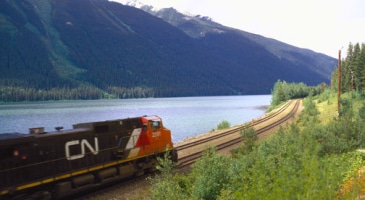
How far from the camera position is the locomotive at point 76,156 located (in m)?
14.3

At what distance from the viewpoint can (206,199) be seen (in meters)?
13.4

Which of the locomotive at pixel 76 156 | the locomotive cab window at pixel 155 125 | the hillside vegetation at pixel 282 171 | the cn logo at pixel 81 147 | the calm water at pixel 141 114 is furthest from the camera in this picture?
the calm water at pixel 141 114

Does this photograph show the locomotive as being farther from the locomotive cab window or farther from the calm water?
the calm water

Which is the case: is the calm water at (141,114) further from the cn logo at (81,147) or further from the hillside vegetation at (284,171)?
the cn logo at (81,147)

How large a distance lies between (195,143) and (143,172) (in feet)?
43.7

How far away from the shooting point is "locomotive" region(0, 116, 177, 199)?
1428cm

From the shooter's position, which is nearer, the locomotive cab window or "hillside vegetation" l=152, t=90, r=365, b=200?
"hillside vegetation" l=152, t=90, r=365, b=200

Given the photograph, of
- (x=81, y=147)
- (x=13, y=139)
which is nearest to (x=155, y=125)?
(x=81, y=147)

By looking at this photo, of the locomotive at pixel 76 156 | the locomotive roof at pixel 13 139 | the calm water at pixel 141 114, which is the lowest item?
the calm water at pixel 141 114

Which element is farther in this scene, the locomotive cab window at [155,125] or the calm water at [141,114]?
the calm water at [141,114]

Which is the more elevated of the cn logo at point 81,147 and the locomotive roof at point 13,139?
the locomotive roof at point 13,139

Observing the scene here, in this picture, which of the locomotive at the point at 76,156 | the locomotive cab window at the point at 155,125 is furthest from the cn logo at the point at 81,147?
the locomotive cab window at the point at 155,125

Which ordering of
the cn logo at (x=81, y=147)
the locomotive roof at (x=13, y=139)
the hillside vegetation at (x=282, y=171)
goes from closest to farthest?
1. the hillside vegetation at (x=282, y=171)
2. the locomotive roof at (x=13, y=139)
3. the cn logo at (x=81, y=147)

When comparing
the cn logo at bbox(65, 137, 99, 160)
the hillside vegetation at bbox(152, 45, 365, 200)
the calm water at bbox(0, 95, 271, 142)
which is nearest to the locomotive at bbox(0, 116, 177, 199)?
the cn logo at bbox(65, 137, 99, 160)
